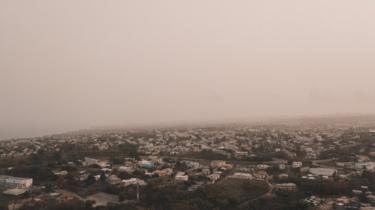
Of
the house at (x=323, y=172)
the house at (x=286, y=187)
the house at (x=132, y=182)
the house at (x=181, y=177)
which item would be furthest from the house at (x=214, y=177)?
the house at (x=323, y=172)

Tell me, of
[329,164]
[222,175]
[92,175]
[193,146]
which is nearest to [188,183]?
[222,175]

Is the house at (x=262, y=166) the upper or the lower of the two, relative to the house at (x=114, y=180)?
upper

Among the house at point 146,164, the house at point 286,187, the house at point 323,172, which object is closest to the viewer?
the house at point 286,187

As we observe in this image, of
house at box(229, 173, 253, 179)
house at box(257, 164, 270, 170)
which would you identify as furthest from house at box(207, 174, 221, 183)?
house at box(257, 164, 270, 170)

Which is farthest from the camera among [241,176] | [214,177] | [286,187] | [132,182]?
[241,176]

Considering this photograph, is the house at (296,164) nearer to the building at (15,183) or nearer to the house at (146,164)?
the house at (146,164)

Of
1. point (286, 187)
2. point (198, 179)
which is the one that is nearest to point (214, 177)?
point (198, 179)

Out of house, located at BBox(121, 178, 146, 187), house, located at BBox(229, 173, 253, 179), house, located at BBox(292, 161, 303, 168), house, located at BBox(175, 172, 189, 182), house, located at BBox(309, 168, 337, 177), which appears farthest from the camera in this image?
house, located at BBox(292, 161, 303, 168)

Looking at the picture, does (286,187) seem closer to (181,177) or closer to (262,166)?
(181,177)

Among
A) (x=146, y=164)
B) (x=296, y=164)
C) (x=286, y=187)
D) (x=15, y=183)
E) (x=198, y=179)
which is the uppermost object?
(x=146, y=164)

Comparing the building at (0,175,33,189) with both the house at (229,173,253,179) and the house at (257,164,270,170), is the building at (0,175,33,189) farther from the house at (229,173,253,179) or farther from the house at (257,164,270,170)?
the house at (257,164,270,170)

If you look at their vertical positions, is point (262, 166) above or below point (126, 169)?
below
